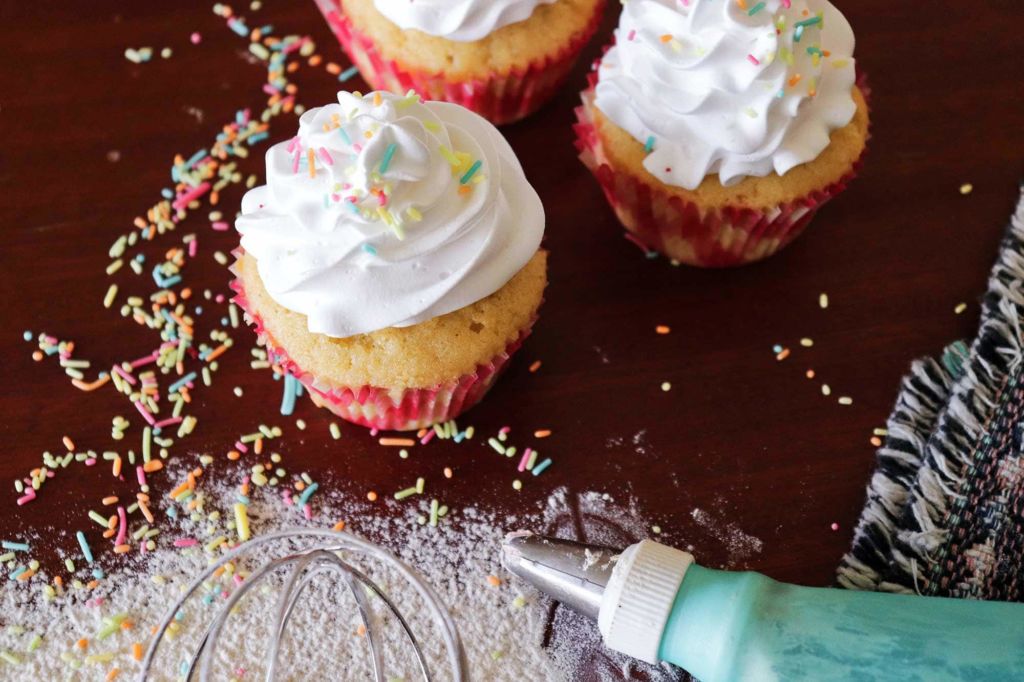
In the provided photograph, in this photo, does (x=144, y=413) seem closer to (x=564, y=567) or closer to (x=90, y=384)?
(x=90, y=384)

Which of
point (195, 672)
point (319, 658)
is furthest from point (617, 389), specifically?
point (195, 672)

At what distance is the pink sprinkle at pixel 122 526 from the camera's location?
1.78m

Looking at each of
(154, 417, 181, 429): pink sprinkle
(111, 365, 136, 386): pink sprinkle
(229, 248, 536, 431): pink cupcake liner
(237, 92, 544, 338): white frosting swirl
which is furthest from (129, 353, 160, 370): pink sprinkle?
(237, 92, 544, 338): white frosting swirl

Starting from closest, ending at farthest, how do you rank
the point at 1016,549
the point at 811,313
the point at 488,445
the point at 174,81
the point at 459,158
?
the point at 459,158, the point at 1016,549, the point at 488,445, the point at 811,313, the point at 174,81

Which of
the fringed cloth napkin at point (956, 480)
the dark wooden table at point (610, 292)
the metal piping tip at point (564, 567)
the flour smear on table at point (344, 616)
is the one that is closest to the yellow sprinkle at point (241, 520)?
the flour smear on table at point (344, 616)

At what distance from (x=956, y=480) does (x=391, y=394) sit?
957mm

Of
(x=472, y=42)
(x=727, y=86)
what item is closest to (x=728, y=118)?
(x=727, y=86)

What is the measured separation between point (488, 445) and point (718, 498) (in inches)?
15.9

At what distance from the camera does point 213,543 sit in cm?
178

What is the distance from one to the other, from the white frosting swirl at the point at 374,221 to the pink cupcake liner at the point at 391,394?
0.13 meters

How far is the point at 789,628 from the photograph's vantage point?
1465 mm

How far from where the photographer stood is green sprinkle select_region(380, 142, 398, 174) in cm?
157

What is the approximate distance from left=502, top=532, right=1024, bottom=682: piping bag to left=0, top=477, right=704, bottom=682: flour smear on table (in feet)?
0.82

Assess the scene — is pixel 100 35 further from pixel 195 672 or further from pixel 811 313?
pixel 811 313
